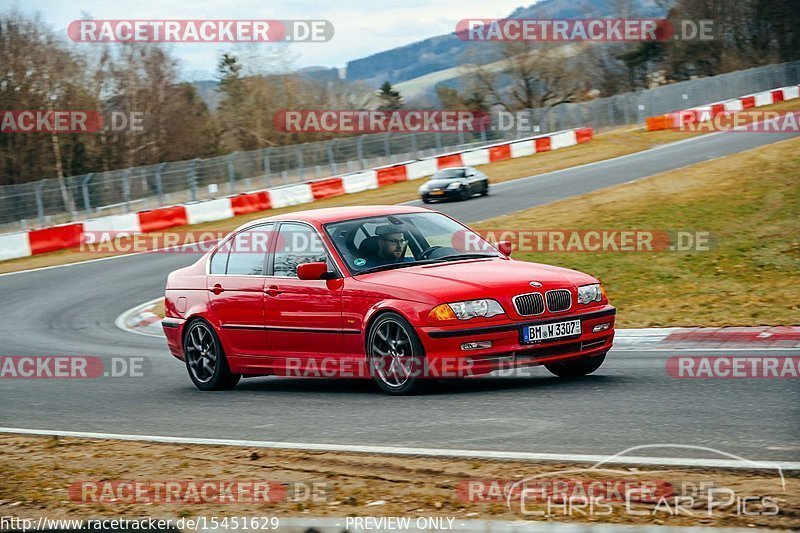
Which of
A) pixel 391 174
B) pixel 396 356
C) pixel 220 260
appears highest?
pixel 220 260

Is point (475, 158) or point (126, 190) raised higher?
point (126, 190)

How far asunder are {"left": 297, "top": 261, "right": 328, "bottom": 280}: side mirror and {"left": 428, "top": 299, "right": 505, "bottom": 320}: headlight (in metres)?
1.19

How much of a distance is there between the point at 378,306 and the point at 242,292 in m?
1.80

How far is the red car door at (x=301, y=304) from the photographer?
8695 mm

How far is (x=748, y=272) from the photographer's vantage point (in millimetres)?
14672

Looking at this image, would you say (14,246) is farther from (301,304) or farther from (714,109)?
(714,109)

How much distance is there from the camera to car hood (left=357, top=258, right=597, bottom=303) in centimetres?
798

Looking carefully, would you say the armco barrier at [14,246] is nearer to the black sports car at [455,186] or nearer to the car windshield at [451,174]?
the black sports car at [455,186]

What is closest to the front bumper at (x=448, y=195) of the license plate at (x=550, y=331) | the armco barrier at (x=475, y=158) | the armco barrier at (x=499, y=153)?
the armco barrier at (x=475, y=158)

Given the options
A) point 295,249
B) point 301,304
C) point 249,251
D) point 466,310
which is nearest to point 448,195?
point 249,251

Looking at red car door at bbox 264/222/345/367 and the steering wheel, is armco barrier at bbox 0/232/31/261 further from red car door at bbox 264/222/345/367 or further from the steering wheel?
the steering wheel

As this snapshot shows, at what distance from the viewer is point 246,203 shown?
3481cm

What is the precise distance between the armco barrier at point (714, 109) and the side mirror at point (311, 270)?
145 feet

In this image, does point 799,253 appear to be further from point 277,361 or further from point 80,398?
point 80,398
